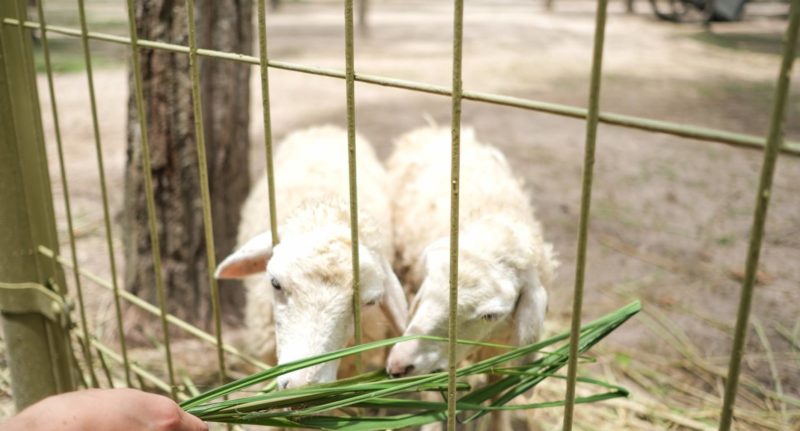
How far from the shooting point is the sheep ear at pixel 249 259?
184 cm

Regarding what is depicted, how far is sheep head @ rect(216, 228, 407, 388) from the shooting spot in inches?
62.2

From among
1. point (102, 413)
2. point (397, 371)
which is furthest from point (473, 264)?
point (102, 413)

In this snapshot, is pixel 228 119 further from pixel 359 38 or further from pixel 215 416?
pixel 359 38

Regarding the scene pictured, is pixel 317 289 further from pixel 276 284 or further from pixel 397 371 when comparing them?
pixel 397 371

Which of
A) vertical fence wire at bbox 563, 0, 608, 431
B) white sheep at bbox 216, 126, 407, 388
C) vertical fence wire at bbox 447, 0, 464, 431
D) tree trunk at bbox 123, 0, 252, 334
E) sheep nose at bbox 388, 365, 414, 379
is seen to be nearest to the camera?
vertical fence wire at bbox 563, 0, 608, 431

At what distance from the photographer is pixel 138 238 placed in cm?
298

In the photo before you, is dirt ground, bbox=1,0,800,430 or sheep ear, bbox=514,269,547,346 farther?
dirt ground, bbox=1,0,800,430

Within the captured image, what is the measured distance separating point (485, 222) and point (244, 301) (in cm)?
174

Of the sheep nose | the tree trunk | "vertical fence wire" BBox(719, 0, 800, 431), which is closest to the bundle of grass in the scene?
the sheep nose

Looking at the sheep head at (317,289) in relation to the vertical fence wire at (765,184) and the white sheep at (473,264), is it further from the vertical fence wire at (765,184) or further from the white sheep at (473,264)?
the vertical fence wire at (765,184)

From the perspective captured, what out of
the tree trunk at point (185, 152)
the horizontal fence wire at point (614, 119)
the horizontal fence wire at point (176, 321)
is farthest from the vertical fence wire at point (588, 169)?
the tree trunk at point (185, 152)

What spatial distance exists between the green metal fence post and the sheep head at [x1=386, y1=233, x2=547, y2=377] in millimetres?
1170

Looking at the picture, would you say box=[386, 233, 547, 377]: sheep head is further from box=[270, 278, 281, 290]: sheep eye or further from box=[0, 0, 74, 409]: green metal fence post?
box=[0, 0, 74, 409]: green metal fence post

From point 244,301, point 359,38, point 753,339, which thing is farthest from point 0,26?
point 359,38
